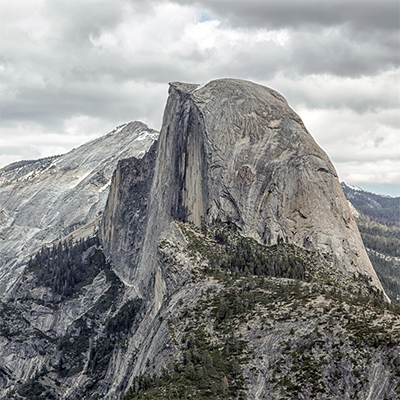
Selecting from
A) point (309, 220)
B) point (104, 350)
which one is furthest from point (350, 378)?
point (104, 350)

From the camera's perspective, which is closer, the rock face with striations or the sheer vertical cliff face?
the rock face with striations

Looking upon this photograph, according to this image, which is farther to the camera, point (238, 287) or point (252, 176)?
point (252, 176)

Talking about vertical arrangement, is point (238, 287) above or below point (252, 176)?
below

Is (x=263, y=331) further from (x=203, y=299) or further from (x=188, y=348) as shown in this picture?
(x=203, y=299)

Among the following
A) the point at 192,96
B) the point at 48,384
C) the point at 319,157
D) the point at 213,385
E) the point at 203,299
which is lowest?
the point at 48,384

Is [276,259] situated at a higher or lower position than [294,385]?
higher

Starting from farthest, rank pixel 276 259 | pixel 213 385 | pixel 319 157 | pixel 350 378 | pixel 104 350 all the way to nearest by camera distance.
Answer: pixel 104 350 < pixel 319 157 < pixel 276 259 < pixel 213 385 < pixel 350 378

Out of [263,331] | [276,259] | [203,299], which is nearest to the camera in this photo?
[263,331]

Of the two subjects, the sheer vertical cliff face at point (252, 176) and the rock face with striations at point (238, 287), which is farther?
the sheer vertical cliff face at point (252, 176)
